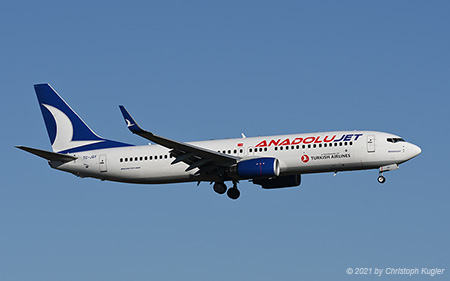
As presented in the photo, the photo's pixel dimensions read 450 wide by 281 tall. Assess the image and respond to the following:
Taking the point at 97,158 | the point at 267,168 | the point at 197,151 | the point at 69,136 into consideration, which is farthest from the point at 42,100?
the point at 267,168

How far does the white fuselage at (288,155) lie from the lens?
46688mm

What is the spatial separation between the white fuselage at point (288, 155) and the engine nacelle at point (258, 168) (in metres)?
0.90

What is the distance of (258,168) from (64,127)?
52.0 feet

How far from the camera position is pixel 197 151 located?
46.4 m

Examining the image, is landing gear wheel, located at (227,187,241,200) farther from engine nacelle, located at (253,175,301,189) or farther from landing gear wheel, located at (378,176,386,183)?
landing gear wheel, located at (378,176,386,183)

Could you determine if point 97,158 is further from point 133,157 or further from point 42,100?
point 42,100

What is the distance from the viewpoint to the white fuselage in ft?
153

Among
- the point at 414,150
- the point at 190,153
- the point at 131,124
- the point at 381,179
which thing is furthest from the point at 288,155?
the point at 131,124

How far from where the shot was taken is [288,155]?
155 ft

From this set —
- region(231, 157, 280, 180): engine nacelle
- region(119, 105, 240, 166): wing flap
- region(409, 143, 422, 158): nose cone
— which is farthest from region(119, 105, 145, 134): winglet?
region(409, 143, 422, 158): nose cone

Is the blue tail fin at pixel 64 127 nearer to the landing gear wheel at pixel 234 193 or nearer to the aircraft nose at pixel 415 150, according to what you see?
the landing gear wheel at pixel 234 193

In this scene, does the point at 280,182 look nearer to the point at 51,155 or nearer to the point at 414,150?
the point at 414,150

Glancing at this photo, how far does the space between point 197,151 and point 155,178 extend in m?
5.14

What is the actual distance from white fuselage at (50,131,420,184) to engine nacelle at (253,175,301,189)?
128 inches
